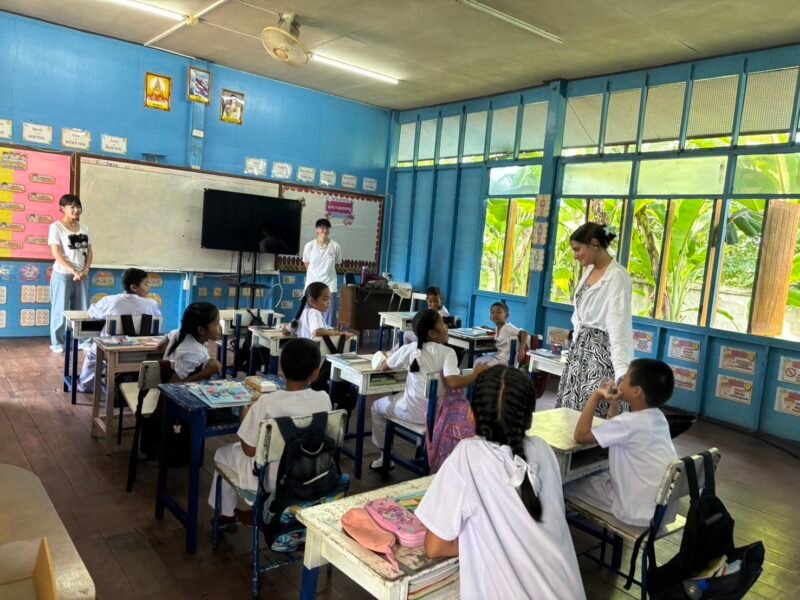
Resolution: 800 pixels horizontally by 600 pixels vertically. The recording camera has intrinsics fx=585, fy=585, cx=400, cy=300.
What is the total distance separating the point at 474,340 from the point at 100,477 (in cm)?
328

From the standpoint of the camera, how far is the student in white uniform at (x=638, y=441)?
7.32 ft

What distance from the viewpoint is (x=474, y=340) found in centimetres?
547

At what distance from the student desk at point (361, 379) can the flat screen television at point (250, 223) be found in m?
4.26

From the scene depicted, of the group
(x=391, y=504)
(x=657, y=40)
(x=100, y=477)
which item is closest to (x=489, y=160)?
(x=657, y=40)

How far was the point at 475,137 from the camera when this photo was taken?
26.9 feet

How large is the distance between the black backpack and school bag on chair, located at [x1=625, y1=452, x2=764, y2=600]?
1.22 metres

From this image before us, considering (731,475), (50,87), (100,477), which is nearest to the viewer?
(100,477)

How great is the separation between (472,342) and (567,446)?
311 centimetres

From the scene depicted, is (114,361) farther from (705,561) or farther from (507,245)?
(507,245)

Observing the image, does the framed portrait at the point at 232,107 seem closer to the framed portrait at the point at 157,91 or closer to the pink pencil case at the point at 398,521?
the framed portrait at the point at 157,91

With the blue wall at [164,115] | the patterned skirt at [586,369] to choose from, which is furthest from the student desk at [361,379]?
the blue wall at [164,115]

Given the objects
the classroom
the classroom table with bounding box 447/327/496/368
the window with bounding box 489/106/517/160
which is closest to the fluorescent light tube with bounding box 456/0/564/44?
the classroom

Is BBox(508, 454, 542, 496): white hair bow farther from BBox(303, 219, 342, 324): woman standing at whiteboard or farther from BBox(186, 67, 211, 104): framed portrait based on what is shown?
BBox(186, 67, 211, 104): framed portrait

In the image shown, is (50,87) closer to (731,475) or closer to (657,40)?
(657,40)
